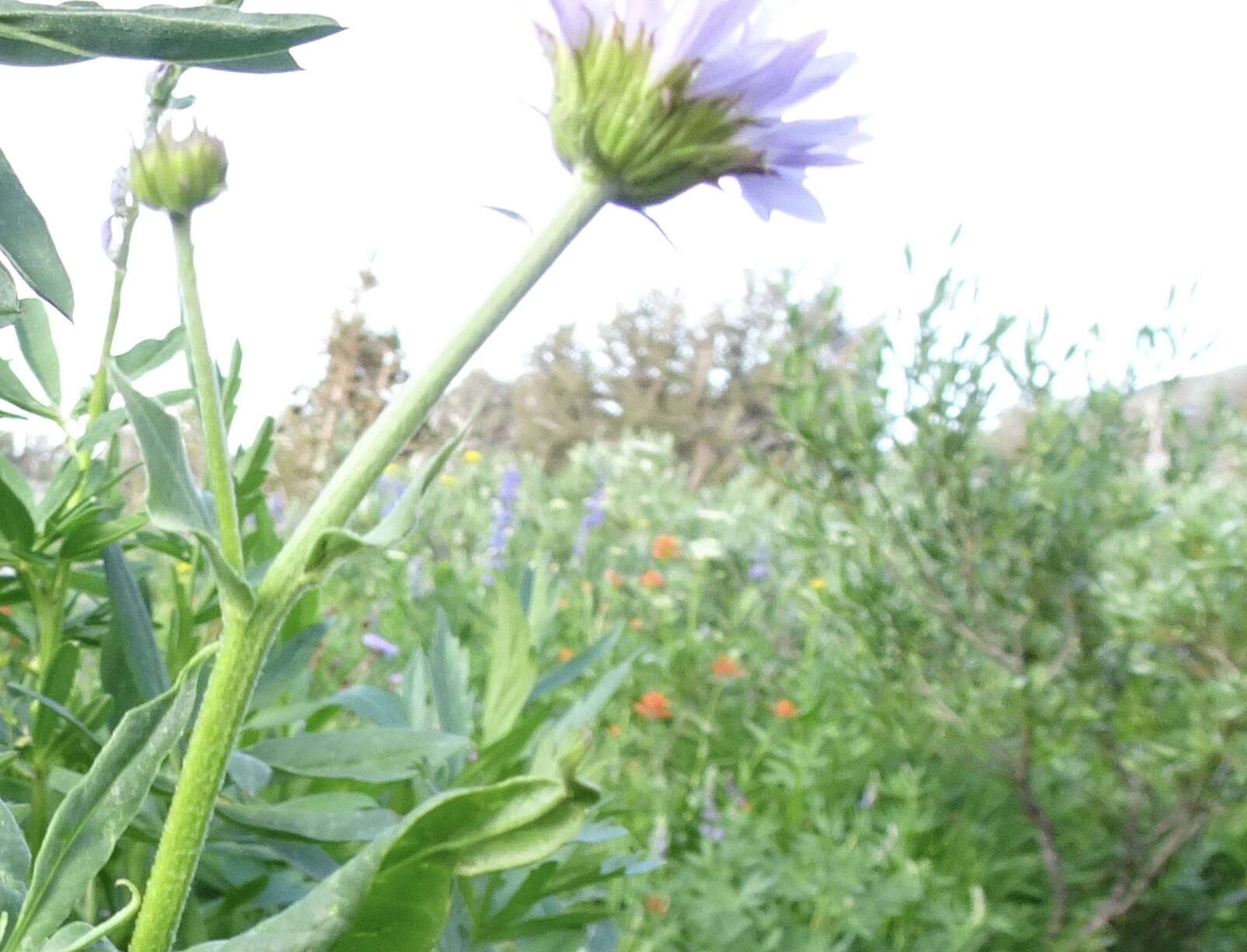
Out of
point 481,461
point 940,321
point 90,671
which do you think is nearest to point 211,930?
point 90,671

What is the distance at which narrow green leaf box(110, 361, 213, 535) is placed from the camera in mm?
260

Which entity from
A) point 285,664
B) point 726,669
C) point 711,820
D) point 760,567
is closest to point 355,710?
point 285,664

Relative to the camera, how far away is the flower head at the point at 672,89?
1.11 feet

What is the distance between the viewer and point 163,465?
270 mm

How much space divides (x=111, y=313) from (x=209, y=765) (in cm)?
19

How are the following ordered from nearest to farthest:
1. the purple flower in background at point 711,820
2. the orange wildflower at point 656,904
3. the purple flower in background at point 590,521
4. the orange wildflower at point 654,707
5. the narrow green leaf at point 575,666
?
the narrow green leaf at point 575,666, the orange wildflower at point 656,904, the purple flower in background at point 711,820, the orange wildflower at point 654,707, the purple flower in background at point 590,521

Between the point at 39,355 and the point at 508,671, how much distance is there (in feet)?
0.74

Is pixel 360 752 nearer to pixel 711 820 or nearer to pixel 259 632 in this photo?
pixel 259 632

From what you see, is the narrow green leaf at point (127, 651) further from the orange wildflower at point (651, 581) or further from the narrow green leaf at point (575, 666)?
the orange wildflower at point (651, 581)

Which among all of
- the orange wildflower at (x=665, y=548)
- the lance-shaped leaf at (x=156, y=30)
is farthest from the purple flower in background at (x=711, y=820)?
the lance-shaped leaf at (x=156, y=30)

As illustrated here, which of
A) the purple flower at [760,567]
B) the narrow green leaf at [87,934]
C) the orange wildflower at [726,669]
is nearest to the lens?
the narrow green leaf at [87,934]

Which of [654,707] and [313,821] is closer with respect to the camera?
[313,821]

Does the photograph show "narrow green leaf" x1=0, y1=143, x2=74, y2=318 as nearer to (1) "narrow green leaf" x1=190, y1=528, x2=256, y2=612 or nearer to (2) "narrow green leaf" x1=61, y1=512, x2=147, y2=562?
(1) "narrow green leaf" x1=190, y1=528, x2=256, y2=612

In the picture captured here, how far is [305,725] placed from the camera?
0.53m
